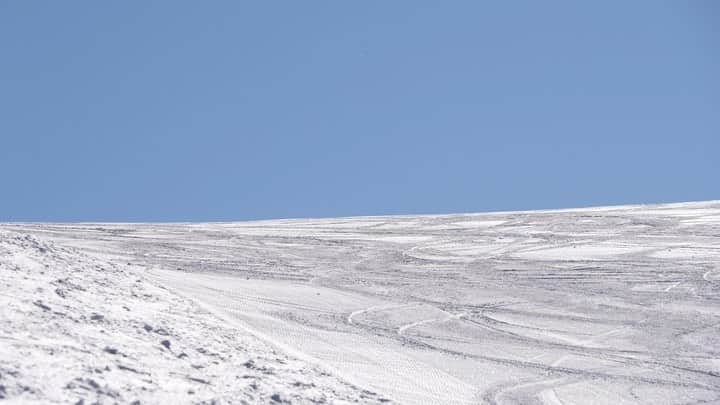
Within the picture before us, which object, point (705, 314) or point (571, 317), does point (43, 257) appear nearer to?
point (571, 317)

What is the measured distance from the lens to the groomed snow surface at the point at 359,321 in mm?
5883

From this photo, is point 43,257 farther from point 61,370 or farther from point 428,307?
point 428,307

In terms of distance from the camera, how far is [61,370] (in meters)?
5.23

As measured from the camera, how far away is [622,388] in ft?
25.7

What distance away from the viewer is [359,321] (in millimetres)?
10055

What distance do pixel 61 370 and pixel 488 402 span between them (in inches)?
128

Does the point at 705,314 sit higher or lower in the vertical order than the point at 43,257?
lower

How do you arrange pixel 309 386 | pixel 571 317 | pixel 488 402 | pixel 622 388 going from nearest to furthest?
pixel 309 386 → pixel 488 402 → pixel 622 388 → pixel 571 317

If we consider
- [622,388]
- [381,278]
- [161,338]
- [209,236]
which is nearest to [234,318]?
[161,338]

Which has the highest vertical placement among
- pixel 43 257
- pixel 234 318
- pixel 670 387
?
pixel 43 257

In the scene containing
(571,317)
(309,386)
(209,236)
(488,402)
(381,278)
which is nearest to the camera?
(309,386)

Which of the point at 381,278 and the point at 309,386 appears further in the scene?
the point at 381,278

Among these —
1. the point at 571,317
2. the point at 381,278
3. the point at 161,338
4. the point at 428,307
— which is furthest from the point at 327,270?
the point at 161,338

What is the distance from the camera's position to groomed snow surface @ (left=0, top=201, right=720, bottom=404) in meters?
5.88
